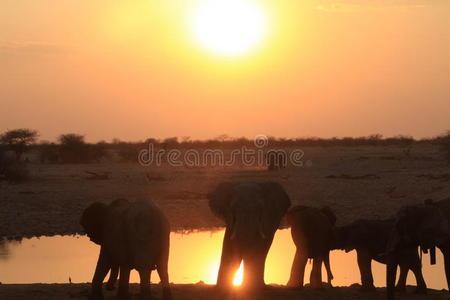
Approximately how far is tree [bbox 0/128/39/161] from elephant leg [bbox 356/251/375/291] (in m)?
42.0

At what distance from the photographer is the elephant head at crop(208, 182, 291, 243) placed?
1112cm

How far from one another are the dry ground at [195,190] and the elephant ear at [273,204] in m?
12.8

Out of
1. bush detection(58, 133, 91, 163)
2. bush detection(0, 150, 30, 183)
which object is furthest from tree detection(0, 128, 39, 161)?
bush detection(0, 150, 30, 183)

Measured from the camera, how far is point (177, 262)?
18938 millimetres

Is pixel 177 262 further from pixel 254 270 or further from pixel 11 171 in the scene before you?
pixel 11 171

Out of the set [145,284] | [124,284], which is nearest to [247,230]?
[145,284]

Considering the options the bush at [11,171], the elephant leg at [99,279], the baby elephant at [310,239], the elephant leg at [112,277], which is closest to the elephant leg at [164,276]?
the elephant leg at [99,279]

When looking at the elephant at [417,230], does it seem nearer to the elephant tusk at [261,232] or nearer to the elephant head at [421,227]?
the elephant head at [421,227]

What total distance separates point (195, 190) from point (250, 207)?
21.0m

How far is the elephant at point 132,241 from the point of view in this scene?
1067cm

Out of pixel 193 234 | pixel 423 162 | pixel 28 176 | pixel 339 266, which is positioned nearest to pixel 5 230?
pixel 193 234

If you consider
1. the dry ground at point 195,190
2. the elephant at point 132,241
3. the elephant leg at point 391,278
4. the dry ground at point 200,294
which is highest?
the dry ground at point 195,190

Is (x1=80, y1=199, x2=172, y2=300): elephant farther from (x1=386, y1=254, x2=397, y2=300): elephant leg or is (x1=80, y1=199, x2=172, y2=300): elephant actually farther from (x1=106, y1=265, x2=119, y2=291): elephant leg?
(x1=386, y1=254, x2=397, y2=300): elephant leg

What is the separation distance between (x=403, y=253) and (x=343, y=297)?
1.26 metres
